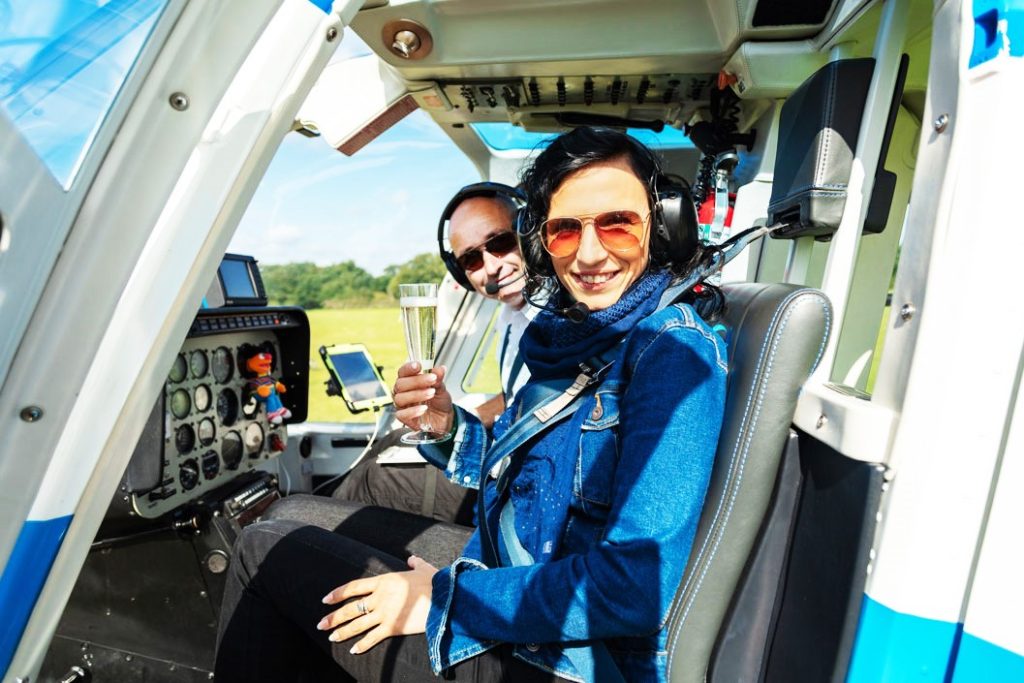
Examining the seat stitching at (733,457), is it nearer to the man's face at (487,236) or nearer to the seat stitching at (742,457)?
the seat stitching at (742,457)

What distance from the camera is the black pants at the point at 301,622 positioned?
1.00m

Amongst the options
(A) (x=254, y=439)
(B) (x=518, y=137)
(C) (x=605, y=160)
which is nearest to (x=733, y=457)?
(C) (x=605, y=160)

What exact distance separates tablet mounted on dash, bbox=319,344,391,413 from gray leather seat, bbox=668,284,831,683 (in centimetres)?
217

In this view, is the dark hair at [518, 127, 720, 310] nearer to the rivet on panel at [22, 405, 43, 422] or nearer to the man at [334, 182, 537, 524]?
the man at [334, 182, 537, 524]

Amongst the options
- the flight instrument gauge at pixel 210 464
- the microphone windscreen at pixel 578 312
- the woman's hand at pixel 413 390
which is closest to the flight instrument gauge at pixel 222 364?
the flight instrument gauge at pixel 210 464

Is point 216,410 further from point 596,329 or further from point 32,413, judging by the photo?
point 596,329

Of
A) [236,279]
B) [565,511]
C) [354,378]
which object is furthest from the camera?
[354,378]

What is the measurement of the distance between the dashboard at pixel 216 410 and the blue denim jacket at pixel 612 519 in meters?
1.27

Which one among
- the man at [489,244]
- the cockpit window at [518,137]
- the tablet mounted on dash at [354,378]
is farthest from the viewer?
the tablet mounted on dash at [354,378]

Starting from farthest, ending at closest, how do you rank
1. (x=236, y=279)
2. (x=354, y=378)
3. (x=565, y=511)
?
(x=354, y=378) → (x=236, y=279) → (x=565, y=511)

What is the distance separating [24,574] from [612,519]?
2.46 ft

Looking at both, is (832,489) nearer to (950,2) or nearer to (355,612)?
(950,2)

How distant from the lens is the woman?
0.81 meters

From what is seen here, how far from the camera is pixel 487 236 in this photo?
187cm
